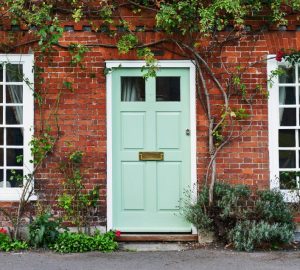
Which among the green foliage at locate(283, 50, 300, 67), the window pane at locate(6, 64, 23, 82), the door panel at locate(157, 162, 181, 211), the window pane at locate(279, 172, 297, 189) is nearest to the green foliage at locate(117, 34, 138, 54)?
the window pane at locate(6, 64, 23, 82)

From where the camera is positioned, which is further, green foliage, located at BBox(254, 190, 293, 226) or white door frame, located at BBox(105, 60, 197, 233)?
white door frame, located at BBox(105, 60, 197, 233)

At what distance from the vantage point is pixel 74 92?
9.96 meters

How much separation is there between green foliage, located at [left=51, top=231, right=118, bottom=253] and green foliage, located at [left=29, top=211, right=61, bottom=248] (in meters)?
0.10

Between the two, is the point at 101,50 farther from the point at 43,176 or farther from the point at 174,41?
the point at 43,176

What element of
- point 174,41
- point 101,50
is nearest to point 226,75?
point 174,41

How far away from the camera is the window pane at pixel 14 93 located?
10.1 m

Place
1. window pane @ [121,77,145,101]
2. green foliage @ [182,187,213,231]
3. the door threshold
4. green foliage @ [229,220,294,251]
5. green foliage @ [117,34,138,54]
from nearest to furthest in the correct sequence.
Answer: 1. green foliage @ [229,220,294,251]
2. green foliage @ [182,187,213,231]
3. green foliage @ [117,34,138,54]
4. the door threshold
5. window pane @ [121,77,145,101]

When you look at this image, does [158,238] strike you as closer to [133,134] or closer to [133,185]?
[133,185]

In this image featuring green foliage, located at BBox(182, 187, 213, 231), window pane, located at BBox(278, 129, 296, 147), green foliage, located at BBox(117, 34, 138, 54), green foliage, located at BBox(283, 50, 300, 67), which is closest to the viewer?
green foliage, located at BBox(182, 187, 213, 231)

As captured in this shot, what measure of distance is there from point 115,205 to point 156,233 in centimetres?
73

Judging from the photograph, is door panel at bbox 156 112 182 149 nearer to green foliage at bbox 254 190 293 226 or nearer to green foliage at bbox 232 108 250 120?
green foliage at bbox 232 108 250 120

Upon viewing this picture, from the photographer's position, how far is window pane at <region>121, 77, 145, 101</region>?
1011 cm

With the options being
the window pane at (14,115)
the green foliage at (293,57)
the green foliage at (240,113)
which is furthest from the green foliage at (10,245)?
the green foliage at (293,57)

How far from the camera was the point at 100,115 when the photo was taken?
392 inches
